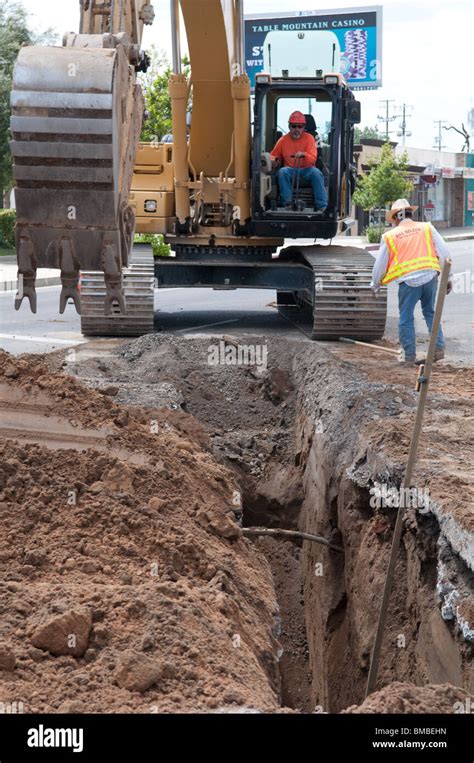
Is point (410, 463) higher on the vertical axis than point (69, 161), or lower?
lower

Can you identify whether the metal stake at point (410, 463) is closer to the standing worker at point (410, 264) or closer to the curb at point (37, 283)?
the standing worker at point (410, 264)

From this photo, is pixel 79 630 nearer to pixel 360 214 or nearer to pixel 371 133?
pixel 360 214

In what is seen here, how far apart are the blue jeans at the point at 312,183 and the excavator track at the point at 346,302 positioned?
805 mm

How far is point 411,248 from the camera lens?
35.1ft

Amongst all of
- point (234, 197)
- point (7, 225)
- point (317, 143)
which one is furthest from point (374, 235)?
point (234, 197)

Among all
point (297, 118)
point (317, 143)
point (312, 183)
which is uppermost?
point (297, 118)

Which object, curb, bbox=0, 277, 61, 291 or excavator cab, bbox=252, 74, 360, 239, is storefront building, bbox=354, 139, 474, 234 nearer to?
curb, bbox=0, 277, 61, 291

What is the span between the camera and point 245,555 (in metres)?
6.20

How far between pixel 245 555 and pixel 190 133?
27.4 feet

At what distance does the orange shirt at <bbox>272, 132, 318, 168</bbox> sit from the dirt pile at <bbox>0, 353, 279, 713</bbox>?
6289mm

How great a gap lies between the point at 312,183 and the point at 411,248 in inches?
113

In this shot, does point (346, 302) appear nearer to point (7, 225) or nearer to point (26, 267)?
point (26, 267)

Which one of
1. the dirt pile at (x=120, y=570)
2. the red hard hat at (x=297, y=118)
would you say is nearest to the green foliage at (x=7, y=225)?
the red hard hat at (x=297, y=118)

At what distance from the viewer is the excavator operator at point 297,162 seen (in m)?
12.9
